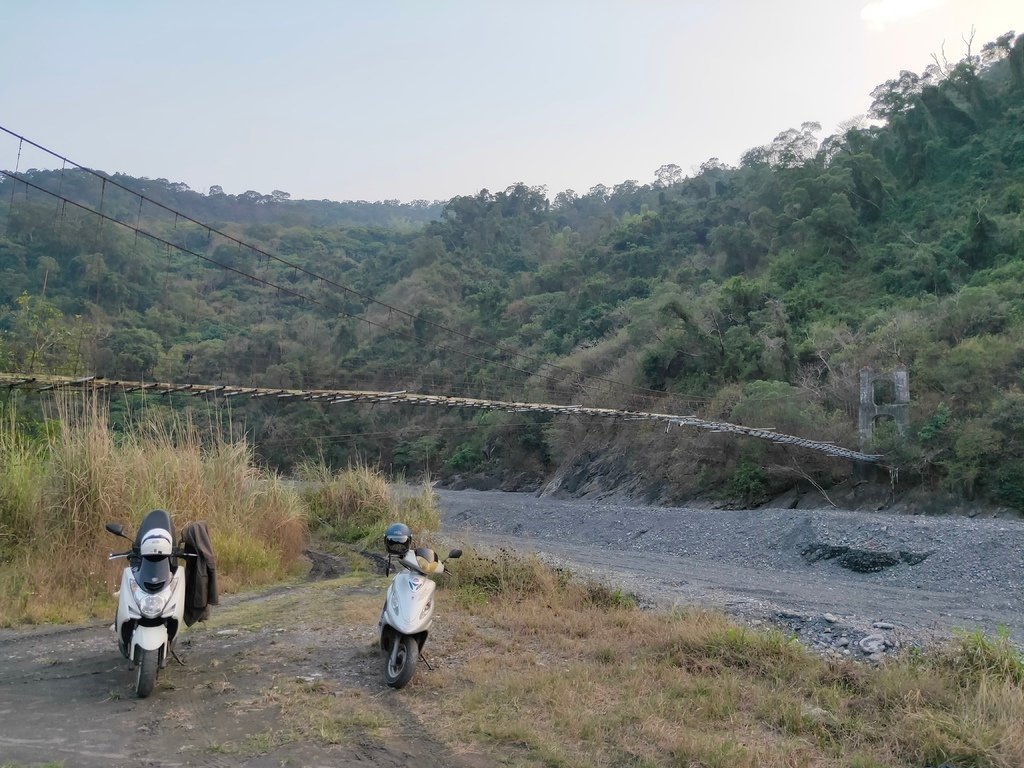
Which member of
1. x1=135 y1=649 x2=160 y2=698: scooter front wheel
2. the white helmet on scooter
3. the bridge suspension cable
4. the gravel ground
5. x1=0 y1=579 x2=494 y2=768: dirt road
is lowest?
the gravel ground

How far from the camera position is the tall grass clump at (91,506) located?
5242mm

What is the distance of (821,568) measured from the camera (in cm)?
1038

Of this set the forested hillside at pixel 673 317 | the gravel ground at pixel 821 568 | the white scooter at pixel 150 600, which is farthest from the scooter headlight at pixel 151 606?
the forested hillside at pixel 673 317

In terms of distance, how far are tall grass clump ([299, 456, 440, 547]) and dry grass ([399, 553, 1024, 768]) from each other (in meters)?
5.56

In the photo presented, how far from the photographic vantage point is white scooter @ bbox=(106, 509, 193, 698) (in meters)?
3.35

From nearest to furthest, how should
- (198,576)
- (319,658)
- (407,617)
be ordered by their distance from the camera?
1. (407,617)
2. (198,576)
3. (319,658)

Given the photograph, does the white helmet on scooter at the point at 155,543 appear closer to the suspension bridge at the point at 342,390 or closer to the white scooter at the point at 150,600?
the white scooter at the point at 150,600

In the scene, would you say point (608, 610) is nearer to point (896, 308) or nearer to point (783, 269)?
point (896, 308)

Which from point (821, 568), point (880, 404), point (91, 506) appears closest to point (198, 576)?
point (91, 506)

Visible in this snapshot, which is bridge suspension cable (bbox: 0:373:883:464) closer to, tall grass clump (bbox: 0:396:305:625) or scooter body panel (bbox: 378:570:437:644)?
tall grass clump (bbox: 0:396:305:625)

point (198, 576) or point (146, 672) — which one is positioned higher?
point (198, 576)

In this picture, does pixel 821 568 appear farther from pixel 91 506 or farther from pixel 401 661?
pixel 91 506

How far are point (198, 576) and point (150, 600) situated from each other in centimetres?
49

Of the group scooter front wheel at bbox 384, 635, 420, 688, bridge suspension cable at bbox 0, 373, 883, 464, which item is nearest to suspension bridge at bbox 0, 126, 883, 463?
bridge suspension cable at bbox 0, 373, 883, 464
